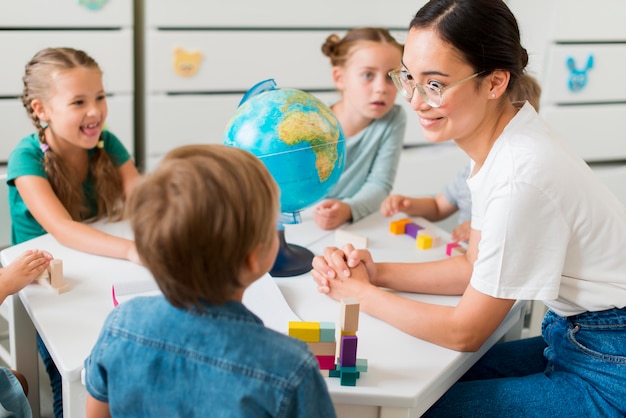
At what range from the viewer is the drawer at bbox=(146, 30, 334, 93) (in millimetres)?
3469

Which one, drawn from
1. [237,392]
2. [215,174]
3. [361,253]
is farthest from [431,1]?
[237,392]

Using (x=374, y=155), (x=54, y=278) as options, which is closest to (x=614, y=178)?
(x=374, y=155)

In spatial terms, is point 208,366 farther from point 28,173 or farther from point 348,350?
point 28,173

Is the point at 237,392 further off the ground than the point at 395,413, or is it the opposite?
the point at 237,392

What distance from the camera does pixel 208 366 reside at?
102 centimetres

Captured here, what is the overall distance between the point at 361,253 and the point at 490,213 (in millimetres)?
351

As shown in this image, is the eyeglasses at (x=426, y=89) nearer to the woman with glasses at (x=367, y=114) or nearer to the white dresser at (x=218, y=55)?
the woman with glasses at (x=367, y=114)

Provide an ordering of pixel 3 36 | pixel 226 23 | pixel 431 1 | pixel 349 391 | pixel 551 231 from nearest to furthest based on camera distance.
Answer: pixel 349 391 < pixel 551 231 < pixel 431 1 < pixel 3 36 < pixel 226 23

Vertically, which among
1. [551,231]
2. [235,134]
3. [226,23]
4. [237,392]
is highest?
[226,23]

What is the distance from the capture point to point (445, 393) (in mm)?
1474

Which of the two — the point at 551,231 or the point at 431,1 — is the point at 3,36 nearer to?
the point at 431,1

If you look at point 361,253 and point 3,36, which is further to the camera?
point 3,36

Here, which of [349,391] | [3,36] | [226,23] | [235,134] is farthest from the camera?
[226,23]

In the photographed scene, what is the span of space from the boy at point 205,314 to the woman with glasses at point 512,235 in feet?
1.48
